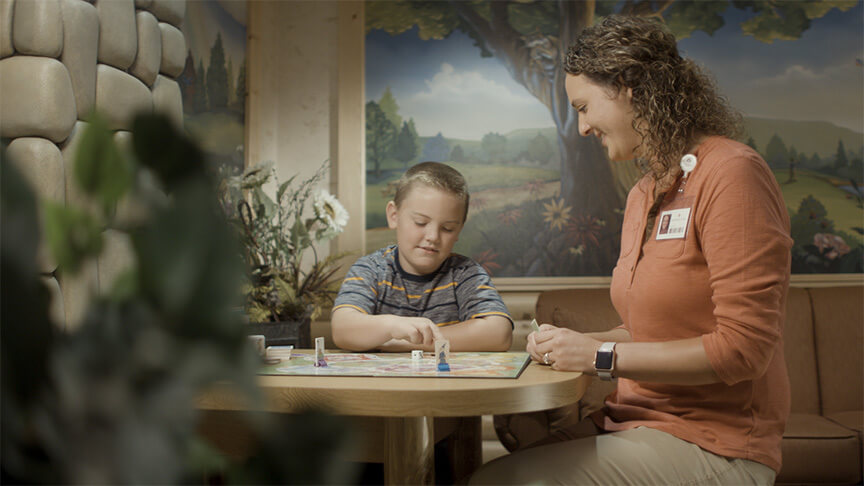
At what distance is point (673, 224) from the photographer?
1.37 m

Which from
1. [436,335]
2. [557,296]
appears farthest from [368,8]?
[436,335]

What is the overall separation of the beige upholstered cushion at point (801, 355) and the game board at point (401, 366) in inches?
79.3

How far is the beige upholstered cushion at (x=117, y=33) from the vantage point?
1659mm

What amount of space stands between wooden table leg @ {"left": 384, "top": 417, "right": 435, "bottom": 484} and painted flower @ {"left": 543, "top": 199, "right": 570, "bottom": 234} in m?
2.64

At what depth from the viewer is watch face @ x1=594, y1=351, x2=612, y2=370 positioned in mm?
1262

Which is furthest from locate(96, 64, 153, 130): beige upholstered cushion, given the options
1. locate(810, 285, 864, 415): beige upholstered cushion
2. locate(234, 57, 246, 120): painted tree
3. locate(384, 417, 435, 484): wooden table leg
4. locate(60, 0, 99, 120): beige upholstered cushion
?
locate(810, 285, 864, 415): beige upholstered cushion

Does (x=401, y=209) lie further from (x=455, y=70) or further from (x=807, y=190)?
(x=807, y=190)

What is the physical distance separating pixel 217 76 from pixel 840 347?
2.97 meters

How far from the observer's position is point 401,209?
201 cm

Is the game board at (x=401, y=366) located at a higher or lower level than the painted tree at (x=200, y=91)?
lower

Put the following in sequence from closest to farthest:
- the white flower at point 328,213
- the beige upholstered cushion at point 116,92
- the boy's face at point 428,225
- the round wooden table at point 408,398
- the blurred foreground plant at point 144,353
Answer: the blurred foreground plant at point 144,353 → the round wooden table at point 408,398 → the beige upholstered cushion at point 116,92 → the boy's face at point 428,225 → the white flower at point 328,213

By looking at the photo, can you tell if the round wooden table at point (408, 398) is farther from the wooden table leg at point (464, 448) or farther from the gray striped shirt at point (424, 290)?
the gray striped shirt at point (424, 290)

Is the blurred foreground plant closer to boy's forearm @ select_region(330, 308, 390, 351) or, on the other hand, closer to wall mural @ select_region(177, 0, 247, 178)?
boy's forearm @ select_region(330, 308, 390, 351)

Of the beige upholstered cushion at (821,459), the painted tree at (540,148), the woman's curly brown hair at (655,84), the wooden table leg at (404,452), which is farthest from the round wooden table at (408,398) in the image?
the painted tree at (540,148)
